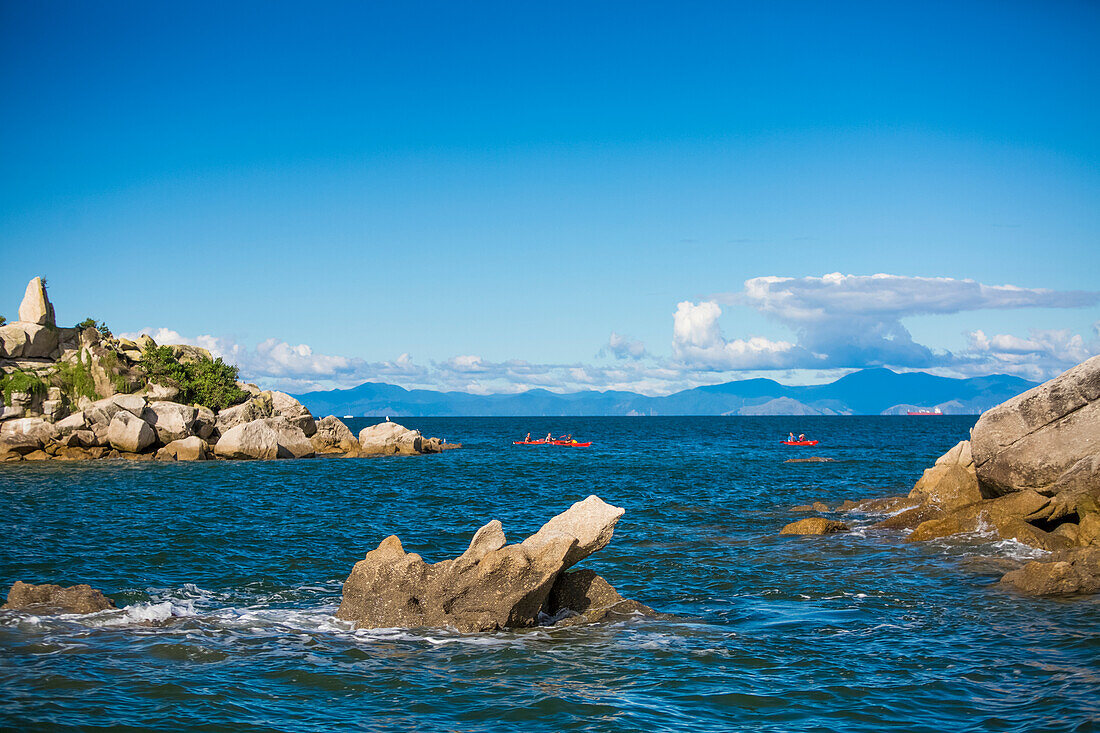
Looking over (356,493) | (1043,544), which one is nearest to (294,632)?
(1043,544)

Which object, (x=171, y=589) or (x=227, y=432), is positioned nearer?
(x=171, y=589)

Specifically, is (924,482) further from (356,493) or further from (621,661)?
(356,493)

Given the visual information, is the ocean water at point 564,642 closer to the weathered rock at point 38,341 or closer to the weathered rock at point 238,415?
the weathered rock at point 238,415

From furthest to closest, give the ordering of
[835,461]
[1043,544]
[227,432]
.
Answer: [835,461], [227,432], [1043,544]

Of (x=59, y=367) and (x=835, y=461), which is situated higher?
(x=59, y=367)

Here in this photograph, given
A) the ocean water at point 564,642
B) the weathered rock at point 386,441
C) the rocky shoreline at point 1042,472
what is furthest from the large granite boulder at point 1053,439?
the weathered rock at point 386,441

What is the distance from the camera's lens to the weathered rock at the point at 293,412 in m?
70.9

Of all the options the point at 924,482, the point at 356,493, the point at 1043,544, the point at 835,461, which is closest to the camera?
the point at 1043,544

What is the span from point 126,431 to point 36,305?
1668 centimetres

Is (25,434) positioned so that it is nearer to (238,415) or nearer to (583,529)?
(238,415)

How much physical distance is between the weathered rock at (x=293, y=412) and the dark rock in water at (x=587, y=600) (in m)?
56.2

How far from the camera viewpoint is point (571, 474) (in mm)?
57688

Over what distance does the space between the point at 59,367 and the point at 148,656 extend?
57.1 m

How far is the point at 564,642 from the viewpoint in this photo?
1580cm
